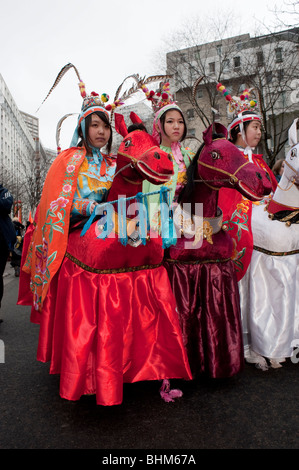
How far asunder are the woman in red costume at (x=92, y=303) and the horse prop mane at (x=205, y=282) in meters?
0.23

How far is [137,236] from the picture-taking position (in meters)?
2.12

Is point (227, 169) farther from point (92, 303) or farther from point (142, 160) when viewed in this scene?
point (92, 303)

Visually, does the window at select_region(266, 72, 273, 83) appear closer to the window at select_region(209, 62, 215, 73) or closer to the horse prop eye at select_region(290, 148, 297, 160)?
the window at select_region(209, 62, 215, 73)

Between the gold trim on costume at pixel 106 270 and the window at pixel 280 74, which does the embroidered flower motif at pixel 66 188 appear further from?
the window at pixel 280 74

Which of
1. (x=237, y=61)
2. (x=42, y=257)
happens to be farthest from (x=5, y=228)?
(x=237, y=61)

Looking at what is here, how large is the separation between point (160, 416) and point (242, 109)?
2.74 metres

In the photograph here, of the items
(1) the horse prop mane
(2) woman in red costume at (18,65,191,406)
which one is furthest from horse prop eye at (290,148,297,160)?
(2) woman in red costume at (18,65,191,406)

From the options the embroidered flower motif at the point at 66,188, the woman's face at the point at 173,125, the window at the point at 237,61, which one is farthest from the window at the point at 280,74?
Answer: the embroidered flower motif at the point at 66,188

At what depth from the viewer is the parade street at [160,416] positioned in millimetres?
1920

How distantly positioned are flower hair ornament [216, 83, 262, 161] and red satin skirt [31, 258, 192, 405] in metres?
1.66

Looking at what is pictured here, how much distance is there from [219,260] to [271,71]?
1215cm

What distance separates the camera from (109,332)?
6.92 ft

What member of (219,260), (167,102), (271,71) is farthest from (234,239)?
(271,71)
